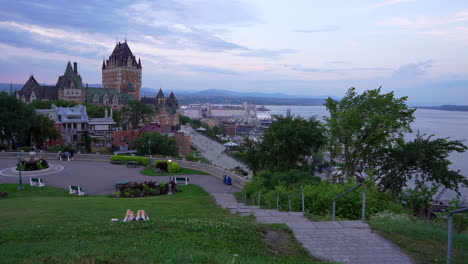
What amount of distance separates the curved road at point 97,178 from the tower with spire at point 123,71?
82478mm

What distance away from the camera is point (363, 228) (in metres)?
7.85

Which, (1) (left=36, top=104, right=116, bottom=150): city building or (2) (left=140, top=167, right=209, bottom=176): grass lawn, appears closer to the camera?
(2) (left=140, top=167, right=209, bottom=176): grass lawn

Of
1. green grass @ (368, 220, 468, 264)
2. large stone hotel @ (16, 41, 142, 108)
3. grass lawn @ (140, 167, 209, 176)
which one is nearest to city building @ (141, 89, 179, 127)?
large stone hotel @ (16, 41, 142, 108)

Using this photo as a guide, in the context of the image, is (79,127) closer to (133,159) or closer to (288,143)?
(133,159)

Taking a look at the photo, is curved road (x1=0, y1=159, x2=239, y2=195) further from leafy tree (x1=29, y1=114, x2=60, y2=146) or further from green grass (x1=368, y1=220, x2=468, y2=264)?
green grass (x1=368, y1=220, x2=468, y2=264)

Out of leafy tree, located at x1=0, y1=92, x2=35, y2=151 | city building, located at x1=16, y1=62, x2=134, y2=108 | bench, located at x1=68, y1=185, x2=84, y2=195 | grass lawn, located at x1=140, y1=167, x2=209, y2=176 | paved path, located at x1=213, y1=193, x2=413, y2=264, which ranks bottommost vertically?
grass lawn, located at x1=140, y1=167, x2=209, y2=176

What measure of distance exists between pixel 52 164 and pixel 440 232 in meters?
27.2

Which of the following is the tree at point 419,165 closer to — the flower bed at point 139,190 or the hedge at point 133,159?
the flower bed at point 139,190

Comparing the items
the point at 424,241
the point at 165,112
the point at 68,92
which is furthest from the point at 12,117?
the point at 165,112

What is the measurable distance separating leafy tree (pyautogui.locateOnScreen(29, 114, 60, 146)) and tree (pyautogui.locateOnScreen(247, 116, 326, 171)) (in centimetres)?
2705

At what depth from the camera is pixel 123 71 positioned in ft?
351

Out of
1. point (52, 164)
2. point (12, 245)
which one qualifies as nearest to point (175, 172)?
point (52, 164)

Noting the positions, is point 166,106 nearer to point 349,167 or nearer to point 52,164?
point 52,164

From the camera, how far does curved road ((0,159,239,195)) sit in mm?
21562
